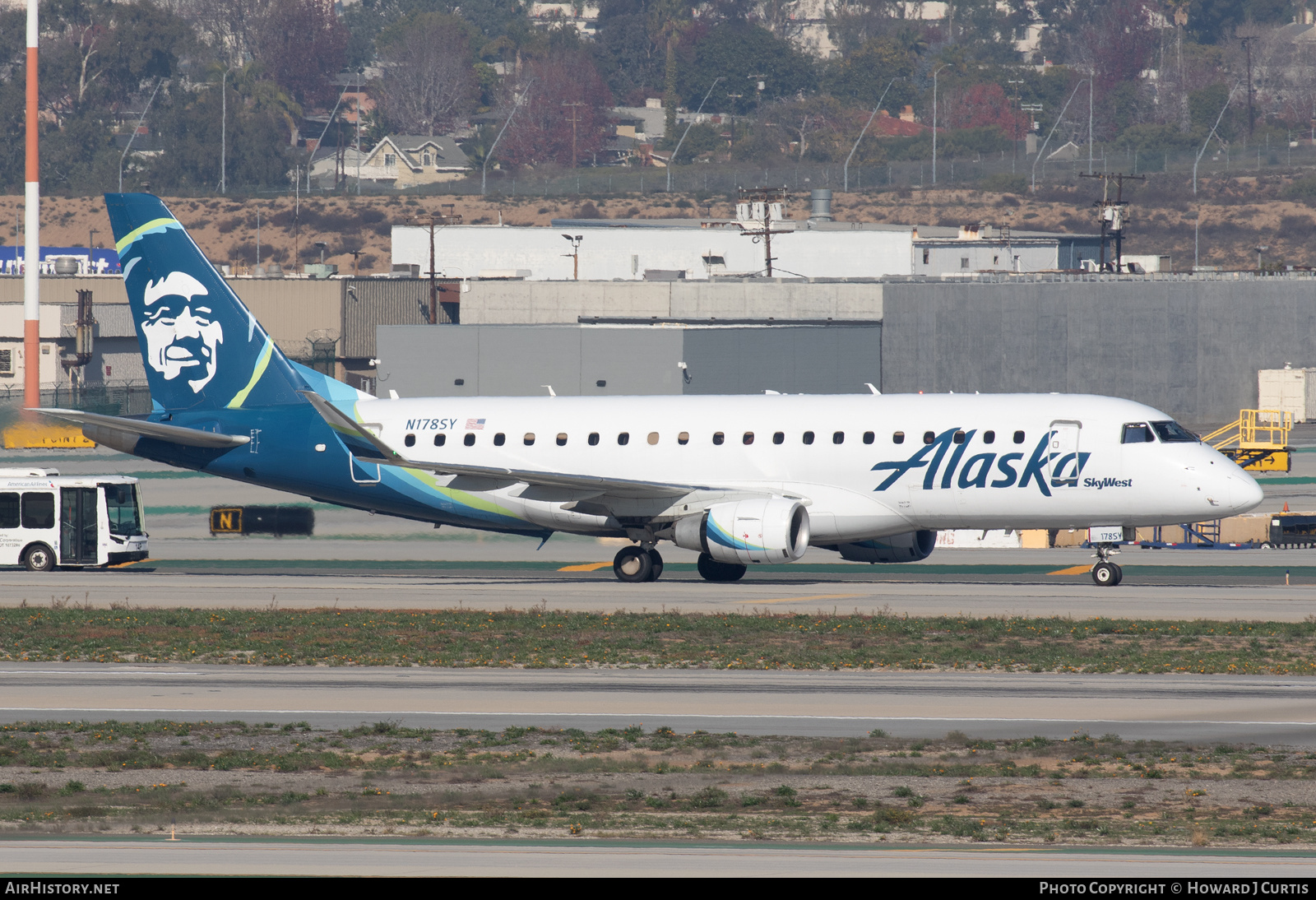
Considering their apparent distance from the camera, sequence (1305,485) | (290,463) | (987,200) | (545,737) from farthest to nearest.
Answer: (987,200) < (1305,485) < (290,463) < (545,737)

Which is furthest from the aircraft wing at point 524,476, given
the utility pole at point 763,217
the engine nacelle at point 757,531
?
the utility pole at point 763,217

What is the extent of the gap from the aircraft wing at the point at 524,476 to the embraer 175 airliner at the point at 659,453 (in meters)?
0.07

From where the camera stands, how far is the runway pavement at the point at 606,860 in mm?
14578

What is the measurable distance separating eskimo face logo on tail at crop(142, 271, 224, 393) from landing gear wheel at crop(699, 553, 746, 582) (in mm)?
13996

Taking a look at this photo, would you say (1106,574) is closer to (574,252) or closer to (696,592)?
(696,592)

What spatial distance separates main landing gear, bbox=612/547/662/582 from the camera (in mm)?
44156

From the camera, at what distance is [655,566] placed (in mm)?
44375

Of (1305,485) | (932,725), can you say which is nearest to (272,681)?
(932,725)

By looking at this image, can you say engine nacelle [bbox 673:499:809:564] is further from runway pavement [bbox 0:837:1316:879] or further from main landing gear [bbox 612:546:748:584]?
runway pavement [bbox 0:837:1316:879]


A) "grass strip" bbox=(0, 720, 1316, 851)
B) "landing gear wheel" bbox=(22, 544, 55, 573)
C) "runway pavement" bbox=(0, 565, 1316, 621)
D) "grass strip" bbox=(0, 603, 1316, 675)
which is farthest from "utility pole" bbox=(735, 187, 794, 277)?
"grass strip" bbox=(0, 720, 1316, 851)

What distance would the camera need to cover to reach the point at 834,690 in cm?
2597
